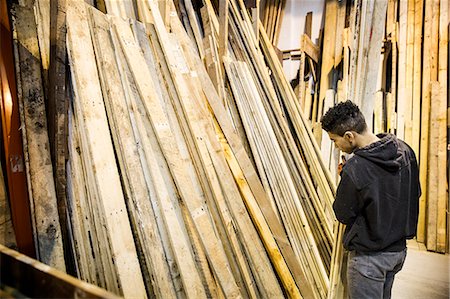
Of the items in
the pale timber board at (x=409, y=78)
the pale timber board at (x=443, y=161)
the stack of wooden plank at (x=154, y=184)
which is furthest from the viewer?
the pale timber board at (x=409, y=78)

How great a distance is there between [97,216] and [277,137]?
5.18 ft

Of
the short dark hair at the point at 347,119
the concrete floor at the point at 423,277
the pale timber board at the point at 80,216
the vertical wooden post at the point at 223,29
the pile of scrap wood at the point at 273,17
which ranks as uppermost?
the pile of scrap wood at the point at 273,17

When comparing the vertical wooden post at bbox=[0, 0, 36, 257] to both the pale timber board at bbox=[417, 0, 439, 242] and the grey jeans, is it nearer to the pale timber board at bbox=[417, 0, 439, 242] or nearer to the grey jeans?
the grey jeans

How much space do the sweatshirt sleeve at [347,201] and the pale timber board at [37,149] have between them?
1456 millimetres

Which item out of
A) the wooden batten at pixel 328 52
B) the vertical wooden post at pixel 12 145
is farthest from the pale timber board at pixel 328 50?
the vertical wooden post at pixel 12 145

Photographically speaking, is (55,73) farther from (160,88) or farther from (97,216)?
(97,216)

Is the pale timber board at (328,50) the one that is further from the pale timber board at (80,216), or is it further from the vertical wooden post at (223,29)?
the pale timber board at (80,216)

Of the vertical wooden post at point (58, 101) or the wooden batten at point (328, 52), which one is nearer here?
the vertical wooden post at point (58, 101)

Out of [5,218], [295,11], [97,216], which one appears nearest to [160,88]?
[97,216]

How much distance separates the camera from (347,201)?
1284 mm

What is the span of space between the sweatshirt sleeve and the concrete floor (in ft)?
5.04

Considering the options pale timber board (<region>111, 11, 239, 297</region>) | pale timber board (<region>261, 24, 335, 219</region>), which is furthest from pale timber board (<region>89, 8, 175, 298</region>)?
pale timber board (<region>261, 24, 335, 219</region>)

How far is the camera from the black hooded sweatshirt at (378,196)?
1.23m

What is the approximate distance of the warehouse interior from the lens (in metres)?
1.20
